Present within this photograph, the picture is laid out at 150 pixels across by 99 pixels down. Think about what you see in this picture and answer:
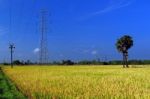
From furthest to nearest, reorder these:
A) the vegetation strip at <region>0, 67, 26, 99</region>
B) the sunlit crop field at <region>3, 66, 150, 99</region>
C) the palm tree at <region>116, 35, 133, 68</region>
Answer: the palm tree at <region>116, 35, 133, 68</region> < the vegetation strip at <region>0, 67, 26, 99</region> < the sunlit crop field at <region>3, 66, 150, 99</region>

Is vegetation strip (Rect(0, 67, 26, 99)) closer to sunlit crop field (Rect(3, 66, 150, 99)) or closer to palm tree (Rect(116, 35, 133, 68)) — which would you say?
sunlit crop field (Rect(3, 66, 150, 99))

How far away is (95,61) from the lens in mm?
182250

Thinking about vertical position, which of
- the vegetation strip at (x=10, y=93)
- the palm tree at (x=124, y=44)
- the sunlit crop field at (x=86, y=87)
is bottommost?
the vegetation strip at (x=10, y=93)

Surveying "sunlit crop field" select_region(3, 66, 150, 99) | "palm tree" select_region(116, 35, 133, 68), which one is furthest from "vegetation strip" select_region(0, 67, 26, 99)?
"palm tree" select_region(116, 35, 133, 68)

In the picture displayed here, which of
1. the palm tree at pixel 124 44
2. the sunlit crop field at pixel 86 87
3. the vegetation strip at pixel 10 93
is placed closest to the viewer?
the sunlit crop field at pixel 86 87

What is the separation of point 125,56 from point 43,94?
8624 cm

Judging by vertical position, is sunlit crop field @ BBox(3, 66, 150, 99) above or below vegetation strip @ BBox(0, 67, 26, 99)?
above

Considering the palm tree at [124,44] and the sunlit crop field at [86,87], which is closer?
the sunlit crop field at [86,87]

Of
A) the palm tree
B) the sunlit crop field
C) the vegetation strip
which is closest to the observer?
the sunlit crop field

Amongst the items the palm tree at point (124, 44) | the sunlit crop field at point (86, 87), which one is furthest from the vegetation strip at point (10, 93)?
the palm tree at point (124, 44)

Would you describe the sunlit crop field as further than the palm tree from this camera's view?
No

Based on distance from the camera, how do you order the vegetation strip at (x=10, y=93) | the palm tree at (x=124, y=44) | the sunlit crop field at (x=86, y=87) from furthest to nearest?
the palm tree at (x=124, y=44)
the vegetation strip at (x=10, y=93)
the sunlit crop field at (x=86, y=87)

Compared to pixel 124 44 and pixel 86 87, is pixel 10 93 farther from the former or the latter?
pixel 124 44

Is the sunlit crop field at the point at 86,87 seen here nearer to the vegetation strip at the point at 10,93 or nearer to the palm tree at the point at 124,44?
the vegetation strip at the point at 10,93
